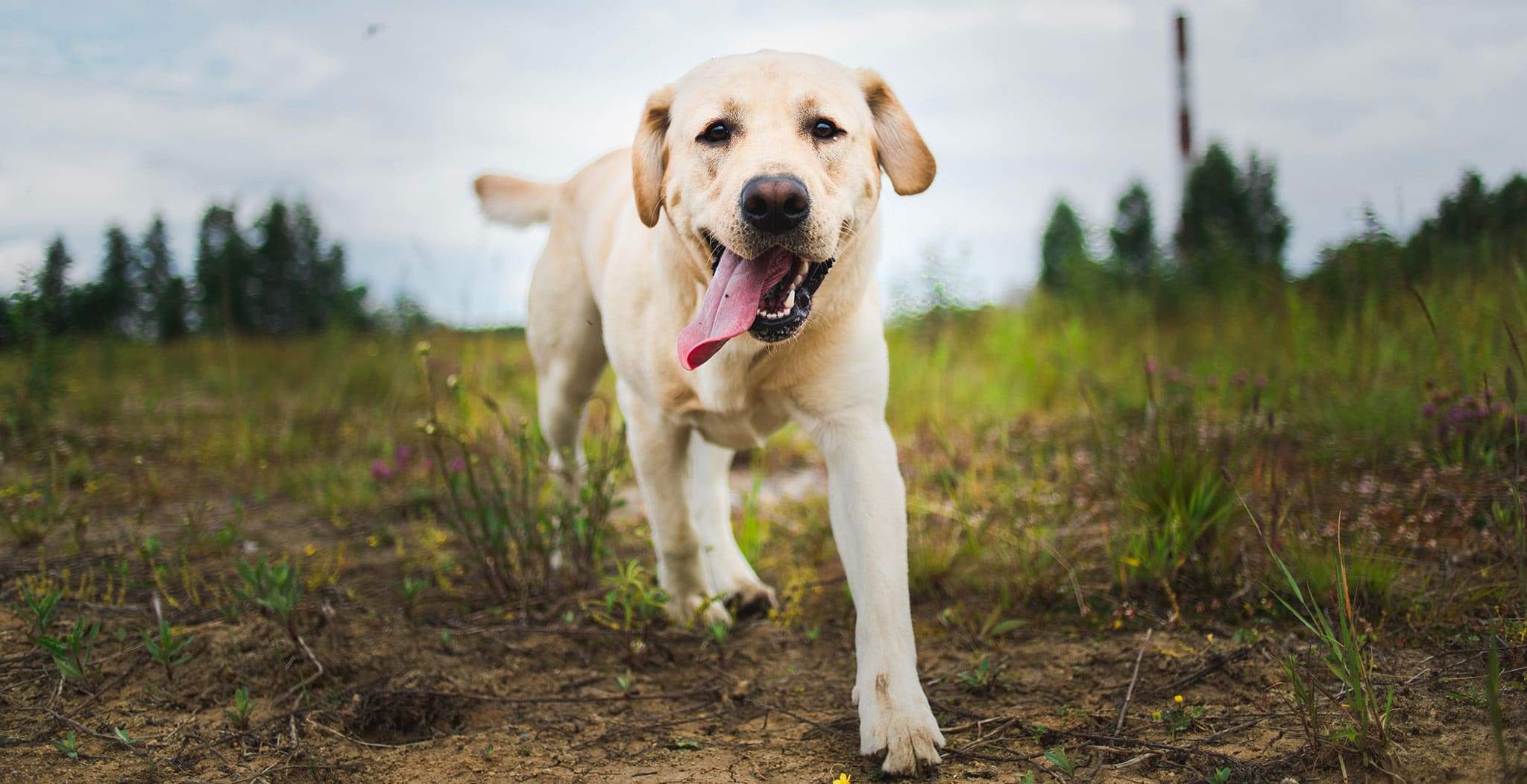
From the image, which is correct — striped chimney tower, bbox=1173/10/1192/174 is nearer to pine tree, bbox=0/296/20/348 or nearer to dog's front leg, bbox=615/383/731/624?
dog's front leg, bbox=615/383/731/624

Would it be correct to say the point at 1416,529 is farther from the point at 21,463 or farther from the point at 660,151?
the point at 21,463

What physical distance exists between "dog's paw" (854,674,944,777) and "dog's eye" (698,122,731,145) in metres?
1.36

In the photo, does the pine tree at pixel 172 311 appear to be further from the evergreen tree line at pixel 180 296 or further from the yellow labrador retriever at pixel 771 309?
the yellow labrador retriever at pixel 771 309

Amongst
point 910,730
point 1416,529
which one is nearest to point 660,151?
point 910,730

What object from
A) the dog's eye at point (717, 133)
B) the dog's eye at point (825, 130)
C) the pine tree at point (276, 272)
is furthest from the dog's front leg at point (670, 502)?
the pine tree at point (276, 272)

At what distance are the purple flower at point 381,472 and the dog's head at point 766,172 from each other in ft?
8.36

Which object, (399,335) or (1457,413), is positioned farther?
(399,335)

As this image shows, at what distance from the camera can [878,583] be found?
7.47ft

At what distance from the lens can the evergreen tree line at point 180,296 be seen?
4488mm

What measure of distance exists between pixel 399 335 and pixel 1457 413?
677 centimetres

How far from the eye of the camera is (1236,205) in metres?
19.4

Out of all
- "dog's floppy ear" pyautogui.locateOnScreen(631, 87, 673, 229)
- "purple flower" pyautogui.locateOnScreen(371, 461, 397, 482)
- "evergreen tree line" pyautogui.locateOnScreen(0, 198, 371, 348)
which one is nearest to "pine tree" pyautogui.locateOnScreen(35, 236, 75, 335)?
"evergreen tree line" pyautogui.locateOnScreen(0, 198, 371, 348)

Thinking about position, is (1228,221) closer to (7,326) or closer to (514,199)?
(514,199)

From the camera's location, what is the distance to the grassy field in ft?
6.96
